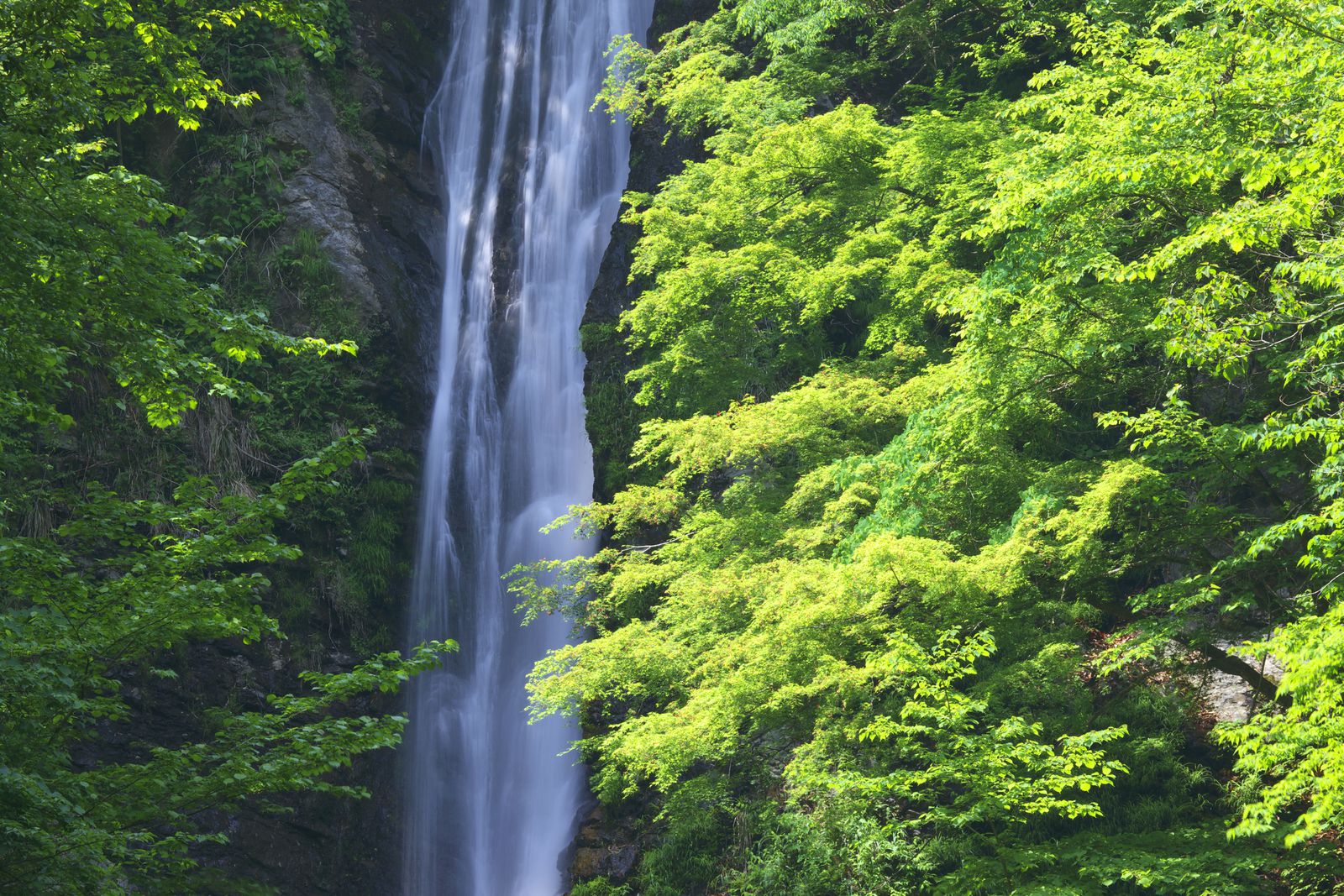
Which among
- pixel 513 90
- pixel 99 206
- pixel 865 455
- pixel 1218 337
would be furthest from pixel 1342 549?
pixel 513 90

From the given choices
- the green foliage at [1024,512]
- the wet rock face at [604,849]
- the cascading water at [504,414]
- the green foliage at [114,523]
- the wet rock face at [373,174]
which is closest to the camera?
the green foliage at [114,523]

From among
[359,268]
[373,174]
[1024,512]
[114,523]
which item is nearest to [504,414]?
[359,268]

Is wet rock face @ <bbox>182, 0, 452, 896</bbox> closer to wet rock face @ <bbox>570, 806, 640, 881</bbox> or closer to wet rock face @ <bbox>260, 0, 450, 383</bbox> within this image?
wet rock face @ <bbox>260, 0, 450, 383</bbox>

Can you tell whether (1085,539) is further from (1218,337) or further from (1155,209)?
(1155,209)

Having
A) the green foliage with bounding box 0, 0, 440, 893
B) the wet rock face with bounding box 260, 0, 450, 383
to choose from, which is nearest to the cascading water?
the wet rock face with bounding box 260, 0, 450, 383

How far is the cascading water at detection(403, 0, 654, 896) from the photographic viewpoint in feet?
66.5

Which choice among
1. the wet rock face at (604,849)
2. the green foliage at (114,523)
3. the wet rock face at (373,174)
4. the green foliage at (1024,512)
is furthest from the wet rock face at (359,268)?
the green foliage at (114,523)

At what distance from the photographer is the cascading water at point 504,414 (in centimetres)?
2027

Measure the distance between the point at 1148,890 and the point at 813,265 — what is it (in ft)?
29.4

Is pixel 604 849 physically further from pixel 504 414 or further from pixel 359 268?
pixel 359 268

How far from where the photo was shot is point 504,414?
80.2 ft

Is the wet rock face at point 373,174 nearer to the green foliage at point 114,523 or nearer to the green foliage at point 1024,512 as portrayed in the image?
the green foliage at point 1024,512

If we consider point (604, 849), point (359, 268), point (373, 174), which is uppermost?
point (373, 174)

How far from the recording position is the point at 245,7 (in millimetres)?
8258
